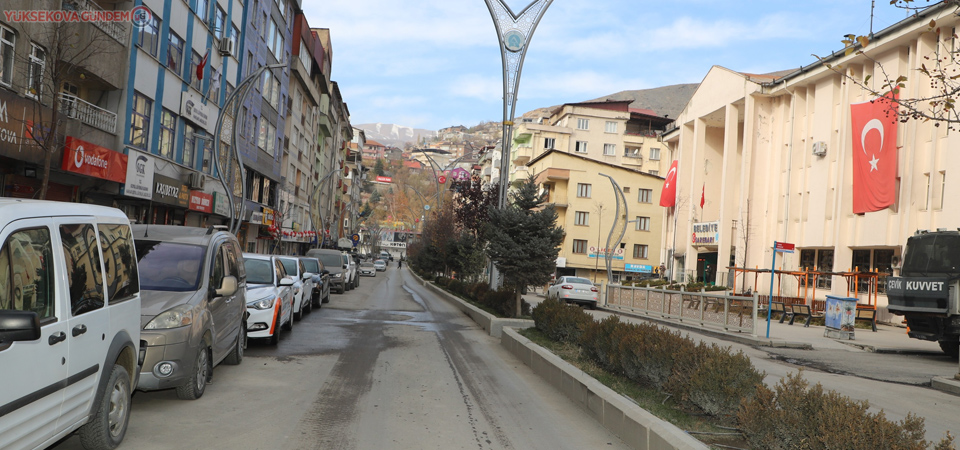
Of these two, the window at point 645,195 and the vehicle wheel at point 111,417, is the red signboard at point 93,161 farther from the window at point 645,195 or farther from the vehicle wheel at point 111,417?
the window at point 645,195

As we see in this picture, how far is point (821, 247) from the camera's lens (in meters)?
35.2

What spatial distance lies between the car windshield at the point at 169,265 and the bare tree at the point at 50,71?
16.9 ft

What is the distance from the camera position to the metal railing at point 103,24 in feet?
62.2

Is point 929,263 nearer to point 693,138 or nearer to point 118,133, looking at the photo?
point 118,133

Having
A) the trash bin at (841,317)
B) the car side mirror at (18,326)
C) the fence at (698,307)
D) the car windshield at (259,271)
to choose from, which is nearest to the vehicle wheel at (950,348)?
the trash bin at (841,317)

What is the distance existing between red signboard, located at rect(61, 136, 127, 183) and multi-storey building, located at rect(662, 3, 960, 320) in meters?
21.7

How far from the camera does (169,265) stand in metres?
8.41

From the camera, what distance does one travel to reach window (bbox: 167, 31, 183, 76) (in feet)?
87.9

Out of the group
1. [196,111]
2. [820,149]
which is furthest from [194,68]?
[820,149]

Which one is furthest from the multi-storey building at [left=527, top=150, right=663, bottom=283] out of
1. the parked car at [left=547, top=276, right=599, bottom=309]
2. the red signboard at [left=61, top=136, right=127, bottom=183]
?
the red signboard at [left=61, top=136, right=127, bottom=183]

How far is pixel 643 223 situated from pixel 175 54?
53.6 metres

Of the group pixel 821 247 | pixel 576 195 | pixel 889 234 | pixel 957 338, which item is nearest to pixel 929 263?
pixel 957 338

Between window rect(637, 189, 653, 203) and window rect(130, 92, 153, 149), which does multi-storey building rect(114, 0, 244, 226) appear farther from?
window rect(637, 189, 653, 203)

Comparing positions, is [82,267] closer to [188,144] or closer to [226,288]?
[226,288]
